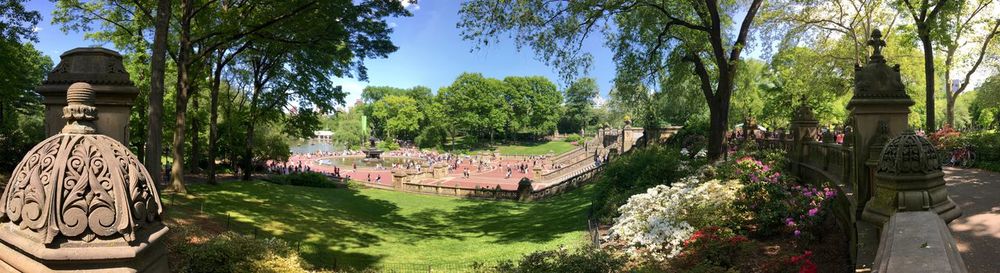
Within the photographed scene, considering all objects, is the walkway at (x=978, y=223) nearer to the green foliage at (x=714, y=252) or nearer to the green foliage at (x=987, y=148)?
the green foliage at (x=714, y=252)

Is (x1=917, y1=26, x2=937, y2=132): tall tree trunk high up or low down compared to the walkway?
up

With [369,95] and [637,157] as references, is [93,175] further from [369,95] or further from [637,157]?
[369,95]

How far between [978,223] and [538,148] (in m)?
79.1

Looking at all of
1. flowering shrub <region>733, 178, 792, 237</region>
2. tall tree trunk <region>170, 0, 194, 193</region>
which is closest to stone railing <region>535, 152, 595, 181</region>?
tall tree trunk <region>170, 0, 194, 193</region>

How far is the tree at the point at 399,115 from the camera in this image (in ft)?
302

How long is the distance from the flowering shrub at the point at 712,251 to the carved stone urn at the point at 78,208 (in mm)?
7274

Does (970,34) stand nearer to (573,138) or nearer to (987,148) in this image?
(987,148)

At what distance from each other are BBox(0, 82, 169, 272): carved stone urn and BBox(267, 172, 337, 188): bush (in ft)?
Answer: 91.4

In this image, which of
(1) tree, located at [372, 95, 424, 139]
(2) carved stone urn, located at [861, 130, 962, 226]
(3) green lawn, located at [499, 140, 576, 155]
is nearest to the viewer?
(2) carved stone urn, located at [861, 130, 962, 226]

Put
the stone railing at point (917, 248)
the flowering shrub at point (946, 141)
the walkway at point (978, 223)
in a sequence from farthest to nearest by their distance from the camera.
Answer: the flowering shrub at point (946, 141), the walkway at point (978, 223), the stone railing at point (917, 248)

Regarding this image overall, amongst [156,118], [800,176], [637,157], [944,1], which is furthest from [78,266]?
[944,1]

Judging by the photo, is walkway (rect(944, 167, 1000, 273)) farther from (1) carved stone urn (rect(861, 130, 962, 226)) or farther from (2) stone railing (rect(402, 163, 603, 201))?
(2) stone railing (rect(402, 163, 603, 201))

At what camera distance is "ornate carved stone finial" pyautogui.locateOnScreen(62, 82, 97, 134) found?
2744 millimetres

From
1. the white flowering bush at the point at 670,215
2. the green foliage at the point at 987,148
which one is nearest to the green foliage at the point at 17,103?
the white flowering bush at the point at 670,215
